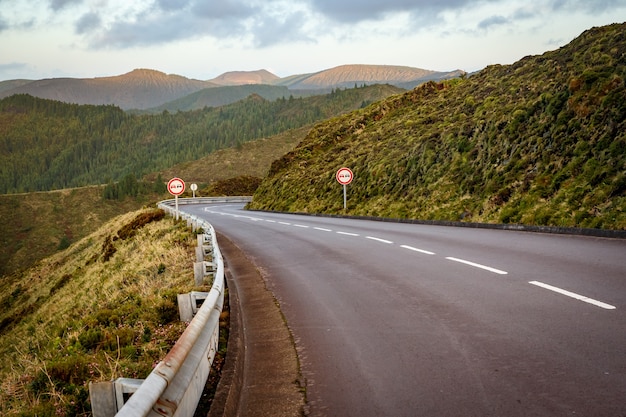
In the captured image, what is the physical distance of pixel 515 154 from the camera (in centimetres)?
2344

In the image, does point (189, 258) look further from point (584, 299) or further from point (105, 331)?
point (584, 299)

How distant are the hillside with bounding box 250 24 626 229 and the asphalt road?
691 centimetres

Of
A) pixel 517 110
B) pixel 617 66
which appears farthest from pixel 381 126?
pixel 617 66

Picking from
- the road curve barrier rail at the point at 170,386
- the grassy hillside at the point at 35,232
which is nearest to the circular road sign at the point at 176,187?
the road curve barrier rail at the point at 170,386

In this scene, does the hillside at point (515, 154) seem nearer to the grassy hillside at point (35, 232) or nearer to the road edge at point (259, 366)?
the road edge at point (259, 366)

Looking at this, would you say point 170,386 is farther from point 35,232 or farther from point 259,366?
point 35,232

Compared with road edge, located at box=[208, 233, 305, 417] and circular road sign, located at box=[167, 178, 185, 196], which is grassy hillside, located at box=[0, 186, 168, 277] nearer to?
circular road sign, located at box=[167, 178, 185, 196]

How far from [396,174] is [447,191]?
7337 millimetres

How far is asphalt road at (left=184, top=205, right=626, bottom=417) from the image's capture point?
388 cm

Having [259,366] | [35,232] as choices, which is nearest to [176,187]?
[259,366]

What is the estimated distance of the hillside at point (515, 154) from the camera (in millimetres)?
18016

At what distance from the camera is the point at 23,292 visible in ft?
137

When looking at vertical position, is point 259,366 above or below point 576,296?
below

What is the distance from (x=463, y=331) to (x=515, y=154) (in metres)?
19.6
